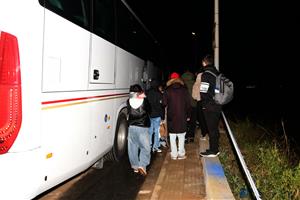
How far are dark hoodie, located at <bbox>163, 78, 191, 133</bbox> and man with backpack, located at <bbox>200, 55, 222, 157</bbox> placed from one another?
2.47ft

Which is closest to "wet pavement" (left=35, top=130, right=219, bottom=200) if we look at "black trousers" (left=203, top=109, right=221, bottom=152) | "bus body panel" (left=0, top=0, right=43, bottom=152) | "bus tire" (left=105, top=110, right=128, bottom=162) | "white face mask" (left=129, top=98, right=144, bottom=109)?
"bus tire" (left=105, top=110, right=128, bottom=162)

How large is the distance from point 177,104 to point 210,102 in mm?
964

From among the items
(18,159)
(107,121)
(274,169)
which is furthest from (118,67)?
(18,159)

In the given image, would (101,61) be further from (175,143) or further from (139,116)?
(175,143)

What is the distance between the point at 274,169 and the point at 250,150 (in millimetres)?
2159

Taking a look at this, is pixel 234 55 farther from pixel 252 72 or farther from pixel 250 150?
pixel 250 150

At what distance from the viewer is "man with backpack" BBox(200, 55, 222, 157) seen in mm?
7344

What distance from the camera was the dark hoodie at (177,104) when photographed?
8188 millimetres

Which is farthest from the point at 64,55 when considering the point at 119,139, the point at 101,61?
the point at 119,139

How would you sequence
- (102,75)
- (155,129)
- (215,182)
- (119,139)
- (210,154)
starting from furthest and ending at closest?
1. (155,129)
2. (119,139)
3. (210,154)
4. (102,75)
5. (215,182)

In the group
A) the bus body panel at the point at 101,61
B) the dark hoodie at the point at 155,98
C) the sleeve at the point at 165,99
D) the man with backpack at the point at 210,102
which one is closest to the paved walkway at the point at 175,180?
the man with backpack at the point at 210,102

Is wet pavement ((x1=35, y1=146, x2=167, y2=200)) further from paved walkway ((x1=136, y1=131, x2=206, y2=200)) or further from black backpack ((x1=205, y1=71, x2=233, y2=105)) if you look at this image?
black backpack ((x1=205, y1=71, x2=233, y2=105))

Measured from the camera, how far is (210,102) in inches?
293

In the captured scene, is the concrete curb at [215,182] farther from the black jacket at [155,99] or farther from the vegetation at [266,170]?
the black jacket at [155,99]
